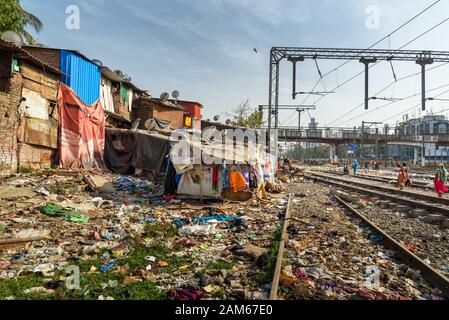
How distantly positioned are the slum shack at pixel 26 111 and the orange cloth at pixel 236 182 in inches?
293

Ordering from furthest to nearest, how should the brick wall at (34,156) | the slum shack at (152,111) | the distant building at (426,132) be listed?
the distant building at (426,132)
the slum shack at (152,111)
the brick wall at (34,156)

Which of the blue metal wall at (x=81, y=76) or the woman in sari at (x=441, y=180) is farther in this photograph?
the blue metal wall at (x=81, y=76)

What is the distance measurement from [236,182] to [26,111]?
26.2ft

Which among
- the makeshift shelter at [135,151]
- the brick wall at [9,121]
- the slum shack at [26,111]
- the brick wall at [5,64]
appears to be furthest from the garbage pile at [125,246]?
the makeshift shelter at [135,151]

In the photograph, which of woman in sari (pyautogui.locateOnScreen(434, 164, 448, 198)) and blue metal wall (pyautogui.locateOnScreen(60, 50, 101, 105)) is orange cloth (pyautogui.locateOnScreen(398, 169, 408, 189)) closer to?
woman in sari (pyautogui.locateOnScreen(434, 164, 448, 198))

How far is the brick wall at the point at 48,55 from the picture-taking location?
16.4m

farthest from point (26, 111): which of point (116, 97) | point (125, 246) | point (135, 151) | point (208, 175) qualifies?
point (116, 97)

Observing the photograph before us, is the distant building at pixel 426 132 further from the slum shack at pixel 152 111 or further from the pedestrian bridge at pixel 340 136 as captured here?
the slum shack at pixel 152 111

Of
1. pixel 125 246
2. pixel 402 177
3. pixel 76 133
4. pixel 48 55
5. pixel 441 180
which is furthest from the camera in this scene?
pixel 402 177

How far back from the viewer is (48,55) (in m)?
16.5

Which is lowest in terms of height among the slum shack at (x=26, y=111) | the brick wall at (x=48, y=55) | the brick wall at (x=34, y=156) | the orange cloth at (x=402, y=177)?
the orange cloth at (x=402, y=177)

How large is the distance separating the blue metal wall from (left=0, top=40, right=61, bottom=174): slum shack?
2589 millimetres

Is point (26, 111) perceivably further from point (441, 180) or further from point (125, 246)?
point (441, 180)
